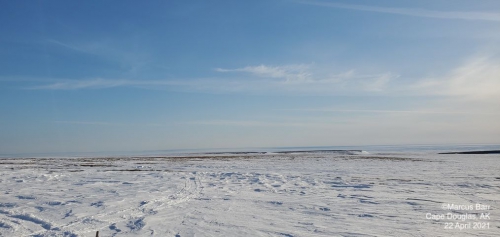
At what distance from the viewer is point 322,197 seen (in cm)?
1112

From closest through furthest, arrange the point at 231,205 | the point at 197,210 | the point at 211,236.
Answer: the point at 211,236 < the point at 197,210 < the point at 231,205

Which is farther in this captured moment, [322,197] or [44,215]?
[322,197]

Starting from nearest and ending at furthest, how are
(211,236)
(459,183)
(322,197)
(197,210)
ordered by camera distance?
(211,236) → (197,210) → (322,197) → (459,183)

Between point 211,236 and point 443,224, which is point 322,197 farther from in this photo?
point 211,236

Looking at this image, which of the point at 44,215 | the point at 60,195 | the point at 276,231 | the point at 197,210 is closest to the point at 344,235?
the point at 276,231

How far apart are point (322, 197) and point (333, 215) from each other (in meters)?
2.75

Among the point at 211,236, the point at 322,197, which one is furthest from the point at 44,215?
the point at 322,197

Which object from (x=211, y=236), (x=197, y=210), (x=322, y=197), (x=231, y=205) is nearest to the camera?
(x=211, y=236)

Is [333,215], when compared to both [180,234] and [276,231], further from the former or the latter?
[180,234]

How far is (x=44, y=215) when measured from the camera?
8328mm

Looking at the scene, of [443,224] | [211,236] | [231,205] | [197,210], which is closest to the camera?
[211,236]

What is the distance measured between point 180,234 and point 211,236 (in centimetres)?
72

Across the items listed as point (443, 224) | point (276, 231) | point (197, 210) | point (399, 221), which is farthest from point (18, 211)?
point (443, 224)

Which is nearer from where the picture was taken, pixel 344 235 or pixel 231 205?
pixel 344 235
